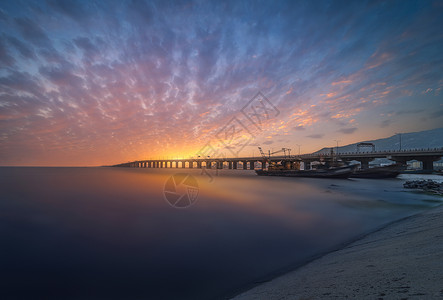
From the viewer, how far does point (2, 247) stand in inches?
376

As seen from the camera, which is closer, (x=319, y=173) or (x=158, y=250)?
(x=158, y=250)

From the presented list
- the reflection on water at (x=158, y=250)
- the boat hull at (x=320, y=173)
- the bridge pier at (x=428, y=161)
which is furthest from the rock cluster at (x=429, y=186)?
the bridge pier at (x=428, y=161)

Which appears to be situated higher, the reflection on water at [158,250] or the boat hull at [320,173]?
the reflection on water at [158,250]

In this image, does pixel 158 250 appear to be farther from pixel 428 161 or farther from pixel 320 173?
pixel 428 161

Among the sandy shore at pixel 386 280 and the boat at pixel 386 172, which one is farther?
the boat at pixel 386 172

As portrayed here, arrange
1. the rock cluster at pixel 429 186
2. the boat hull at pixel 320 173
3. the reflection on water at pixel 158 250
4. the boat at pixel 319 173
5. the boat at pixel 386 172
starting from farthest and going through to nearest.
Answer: the boat at pixel 386 172 → the boat hull at pixel 320 173 → the boat at pixel 319 173 → the rock cluster at pixel 429 186 → the reflection on water at pixel 158 250

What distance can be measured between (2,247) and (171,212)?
33.8ft

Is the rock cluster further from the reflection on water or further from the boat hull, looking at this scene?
the boat hull

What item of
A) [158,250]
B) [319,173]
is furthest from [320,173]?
[158,250]

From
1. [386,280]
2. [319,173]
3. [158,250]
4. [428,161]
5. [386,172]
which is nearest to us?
[386,280]

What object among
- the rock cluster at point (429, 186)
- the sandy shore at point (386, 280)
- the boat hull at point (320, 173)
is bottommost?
the boat hull at point (320, 173)

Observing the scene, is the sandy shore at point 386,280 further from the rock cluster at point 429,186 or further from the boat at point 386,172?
the boat at point 386,172

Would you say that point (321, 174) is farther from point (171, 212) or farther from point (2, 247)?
point (2, 247)

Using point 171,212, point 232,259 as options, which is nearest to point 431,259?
point 232,259
